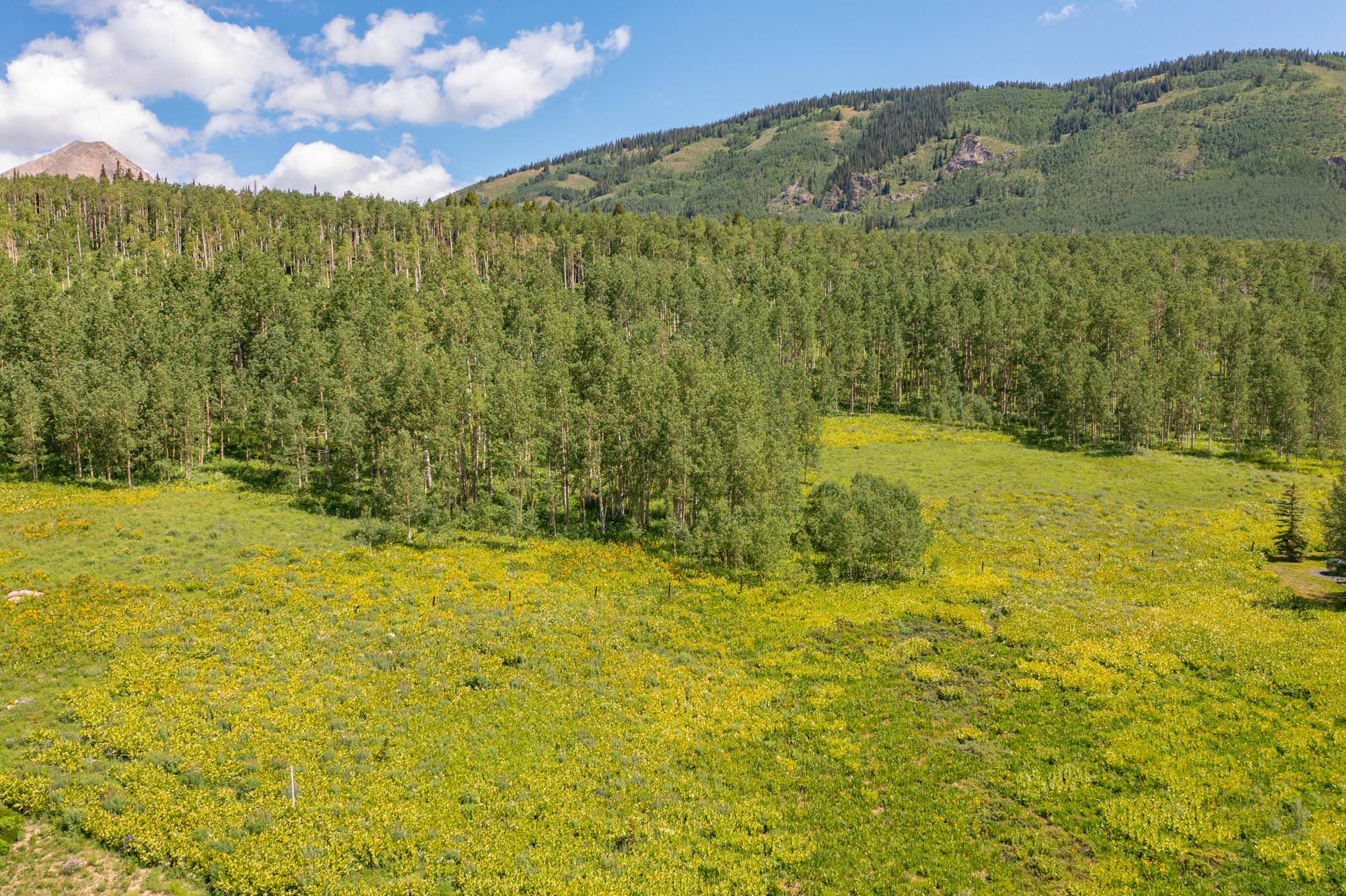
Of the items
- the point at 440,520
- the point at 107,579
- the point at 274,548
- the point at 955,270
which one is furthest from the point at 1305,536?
the point at 955,270

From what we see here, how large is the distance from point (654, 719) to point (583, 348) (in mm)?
71416

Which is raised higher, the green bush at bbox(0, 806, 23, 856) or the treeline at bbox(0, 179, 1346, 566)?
the treeline at bbox(0, 179, 1346, 566)

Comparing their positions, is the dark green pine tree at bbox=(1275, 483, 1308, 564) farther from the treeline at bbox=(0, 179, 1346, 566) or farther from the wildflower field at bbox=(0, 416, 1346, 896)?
the treeline at bbox=(0, 179, 1346, 566)

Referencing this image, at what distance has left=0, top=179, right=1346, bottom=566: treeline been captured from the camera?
204ft

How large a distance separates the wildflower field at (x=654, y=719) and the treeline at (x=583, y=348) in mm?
13068

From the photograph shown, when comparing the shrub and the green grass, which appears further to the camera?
the shrub

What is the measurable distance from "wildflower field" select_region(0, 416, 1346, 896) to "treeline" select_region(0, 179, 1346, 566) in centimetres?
1307

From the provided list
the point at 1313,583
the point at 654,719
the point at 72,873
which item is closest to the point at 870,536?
the point at 654,719

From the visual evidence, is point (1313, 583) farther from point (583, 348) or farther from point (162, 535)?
point (162, 535)

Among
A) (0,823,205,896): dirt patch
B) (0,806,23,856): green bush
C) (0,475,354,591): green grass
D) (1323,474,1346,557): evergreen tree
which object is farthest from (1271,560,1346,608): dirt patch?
(0,475,354,591): green grass

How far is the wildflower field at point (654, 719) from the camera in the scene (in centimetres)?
2122

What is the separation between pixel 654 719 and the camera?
30.2 m

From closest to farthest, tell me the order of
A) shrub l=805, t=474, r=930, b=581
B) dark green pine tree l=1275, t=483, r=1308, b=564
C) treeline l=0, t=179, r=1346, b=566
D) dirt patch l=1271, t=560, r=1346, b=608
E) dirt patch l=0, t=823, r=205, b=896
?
dirt patch l=0, t=823, r=205, b=896, dirt patch l=1271, t=560, r=1346, b=608, shrub l=805, t=474, r=930, b=581, dark green pine tree l=1275, t=483, r=1308, b=564, treeline l=0, t=179, r=1346, b=566

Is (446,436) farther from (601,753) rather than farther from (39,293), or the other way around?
(39,293)
